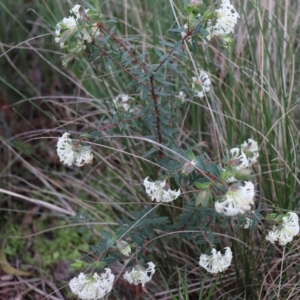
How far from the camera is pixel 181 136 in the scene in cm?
188

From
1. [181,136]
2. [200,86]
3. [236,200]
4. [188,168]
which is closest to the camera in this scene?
[236,200]

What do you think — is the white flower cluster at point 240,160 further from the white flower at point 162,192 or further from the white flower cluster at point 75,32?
the white flower cluster at point 75,32

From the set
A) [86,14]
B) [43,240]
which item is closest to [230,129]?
[86,14]

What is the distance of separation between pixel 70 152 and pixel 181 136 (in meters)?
0.74

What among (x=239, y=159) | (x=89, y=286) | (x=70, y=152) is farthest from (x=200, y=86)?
(x=89, y=286)

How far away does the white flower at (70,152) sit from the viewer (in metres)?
1.20

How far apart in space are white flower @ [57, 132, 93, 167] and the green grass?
0.04 meters

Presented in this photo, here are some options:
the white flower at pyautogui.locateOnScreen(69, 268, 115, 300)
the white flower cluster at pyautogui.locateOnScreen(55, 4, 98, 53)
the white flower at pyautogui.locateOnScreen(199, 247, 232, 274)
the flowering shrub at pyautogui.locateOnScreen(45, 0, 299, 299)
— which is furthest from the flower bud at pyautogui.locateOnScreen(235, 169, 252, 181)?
the white flower cluster at pyautogui.locateOnScreen(55, 4, 98, 53)

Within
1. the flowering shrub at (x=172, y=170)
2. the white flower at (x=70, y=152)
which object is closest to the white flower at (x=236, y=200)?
the flowering shrub at (x=172, y=170)

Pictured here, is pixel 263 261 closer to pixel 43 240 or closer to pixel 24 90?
pixel 43 240

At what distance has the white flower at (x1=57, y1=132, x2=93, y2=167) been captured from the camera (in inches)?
47.1

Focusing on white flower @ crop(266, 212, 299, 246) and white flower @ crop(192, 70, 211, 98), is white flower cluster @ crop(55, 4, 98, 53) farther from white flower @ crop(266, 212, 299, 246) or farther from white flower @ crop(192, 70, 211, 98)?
white flower @ crop(266, 212, 299, 246)

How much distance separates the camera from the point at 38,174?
1.95 meters

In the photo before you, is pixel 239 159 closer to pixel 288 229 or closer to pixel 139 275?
pixel 288 229
